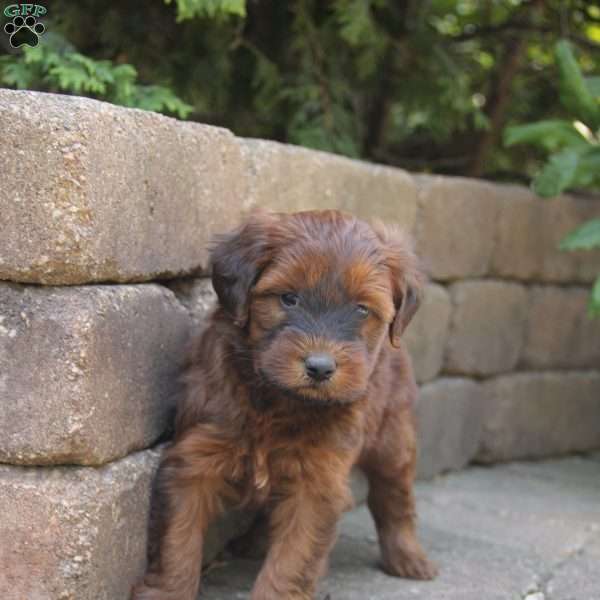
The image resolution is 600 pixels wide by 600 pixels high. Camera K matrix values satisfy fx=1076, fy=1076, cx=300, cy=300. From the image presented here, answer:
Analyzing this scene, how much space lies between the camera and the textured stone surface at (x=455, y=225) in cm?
566

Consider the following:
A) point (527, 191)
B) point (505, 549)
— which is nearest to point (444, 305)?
point (527, 191)

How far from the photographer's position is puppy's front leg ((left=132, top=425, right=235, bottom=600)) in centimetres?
337

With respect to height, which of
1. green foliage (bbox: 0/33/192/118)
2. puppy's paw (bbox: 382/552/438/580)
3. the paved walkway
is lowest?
the paved walkway

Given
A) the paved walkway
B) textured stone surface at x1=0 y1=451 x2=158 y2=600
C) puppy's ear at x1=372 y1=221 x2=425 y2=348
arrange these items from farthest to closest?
1. the paved walkway
2. puppy's ear at x1=372 y1=221 x2=425 y2=348
3. textured stone surface at x1=0 y1=451 x2=158 y2=600

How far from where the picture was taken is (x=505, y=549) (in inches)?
188

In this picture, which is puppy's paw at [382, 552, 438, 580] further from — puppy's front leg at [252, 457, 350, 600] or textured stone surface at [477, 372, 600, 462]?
textured stone surface at [477, 372, 600, 462]

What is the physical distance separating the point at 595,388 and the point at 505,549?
2793mm

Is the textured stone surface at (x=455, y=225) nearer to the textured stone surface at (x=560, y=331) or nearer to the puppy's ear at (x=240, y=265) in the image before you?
the textured stone surface at (x=560, y=331)

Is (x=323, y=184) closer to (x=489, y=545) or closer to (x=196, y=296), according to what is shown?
(x=196, y=296)

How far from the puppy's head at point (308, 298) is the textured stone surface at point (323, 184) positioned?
84 centimetres

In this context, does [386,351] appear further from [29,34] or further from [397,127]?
[397,127]

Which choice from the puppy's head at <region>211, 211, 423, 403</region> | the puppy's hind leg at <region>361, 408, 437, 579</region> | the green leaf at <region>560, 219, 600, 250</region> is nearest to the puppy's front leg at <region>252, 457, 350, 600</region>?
the puppy's head at <region>211, 211, 423, 403</region>

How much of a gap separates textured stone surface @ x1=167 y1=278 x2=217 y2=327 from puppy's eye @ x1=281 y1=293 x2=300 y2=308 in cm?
68

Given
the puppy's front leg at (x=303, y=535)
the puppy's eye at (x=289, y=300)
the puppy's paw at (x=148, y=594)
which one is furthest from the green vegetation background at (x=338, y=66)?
the puppy's paw at (x=148, y=594)
